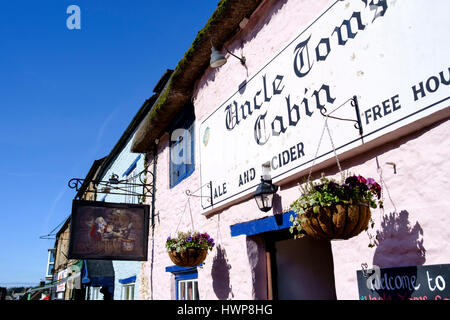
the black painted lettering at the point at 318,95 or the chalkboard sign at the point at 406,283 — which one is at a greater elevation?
the black painted lettering at the point at 318,95

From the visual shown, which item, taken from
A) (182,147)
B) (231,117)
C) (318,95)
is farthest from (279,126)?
(182,147)

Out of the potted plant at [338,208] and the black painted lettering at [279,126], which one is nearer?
the potted plant at [338,208]

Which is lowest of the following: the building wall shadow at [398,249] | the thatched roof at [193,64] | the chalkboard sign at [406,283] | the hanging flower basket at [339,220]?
the chalkboard sign at [406,283]

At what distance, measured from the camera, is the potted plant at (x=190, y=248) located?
19.2 ft

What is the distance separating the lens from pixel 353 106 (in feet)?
12.3

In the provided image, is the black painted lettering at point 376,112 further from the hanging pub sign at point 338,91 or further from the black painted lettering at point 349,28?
the black painted lettering at point 349,28

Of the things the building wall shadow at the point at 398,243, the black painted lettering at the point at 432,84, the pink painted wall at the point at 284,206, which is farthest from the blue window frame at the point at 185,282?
the black painted lettering at the point at 432,84

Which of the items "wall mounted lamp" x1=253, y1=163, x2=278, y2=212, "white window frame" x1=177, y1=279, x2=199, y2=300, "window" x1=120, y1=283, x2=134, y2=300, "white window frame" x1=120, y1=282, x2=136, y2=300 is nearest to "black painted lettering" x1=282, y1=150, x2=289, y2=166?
"wall mounted lamp" x1=253, y1=163, x2=278, y2=212

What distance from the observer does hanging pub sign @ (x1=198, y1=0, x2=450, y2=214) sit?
3125 mm

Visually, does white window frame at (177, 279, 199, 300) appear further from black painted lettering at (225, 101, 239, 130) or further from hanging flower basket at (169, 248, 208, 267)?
black painted lettering at (225, 101, 239, 130)

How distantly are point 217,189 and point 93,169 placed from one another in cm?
1480

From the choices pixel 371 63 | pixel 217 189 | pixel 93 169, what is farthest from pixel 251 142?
pixel 93 169

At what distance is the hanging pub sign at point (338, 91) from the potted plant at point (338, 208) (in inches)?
25.6
